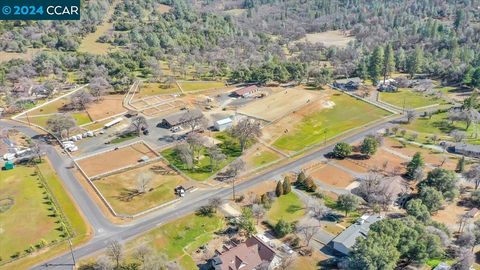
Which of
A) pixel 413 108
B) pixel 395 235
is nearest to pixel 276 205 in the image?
pixel 395 235

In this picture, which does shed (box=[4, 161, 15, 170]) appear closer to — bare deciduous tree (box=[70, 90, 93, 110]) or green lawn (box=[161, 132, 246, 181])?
green lawn (box=[161, 132, 246, 181])

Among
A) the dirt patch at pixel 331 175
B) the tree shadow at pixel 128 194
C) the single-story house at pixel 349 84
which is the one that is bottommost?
the dirt patch at pixel 331 175

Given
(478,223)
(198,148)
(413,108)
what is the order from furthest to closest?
(413,108) → (198,148) → (478,223)

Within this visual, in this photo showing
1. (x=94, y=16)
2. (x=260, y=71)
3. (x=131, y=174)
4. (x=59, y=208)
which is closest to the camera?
(x=59, y=208)

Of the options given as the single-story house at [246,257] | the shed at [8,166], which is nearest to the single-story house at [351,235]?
the single-story house at [246,257]

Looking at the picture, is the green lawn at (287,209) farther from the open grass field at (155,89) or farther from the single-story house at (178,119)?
the open grass field at (155,89)

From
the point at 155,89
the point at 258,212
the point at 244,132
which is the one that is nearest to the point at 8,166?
the point at 244,132

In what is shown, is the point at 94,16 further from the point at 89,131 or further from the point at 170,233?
the point at 170,233
